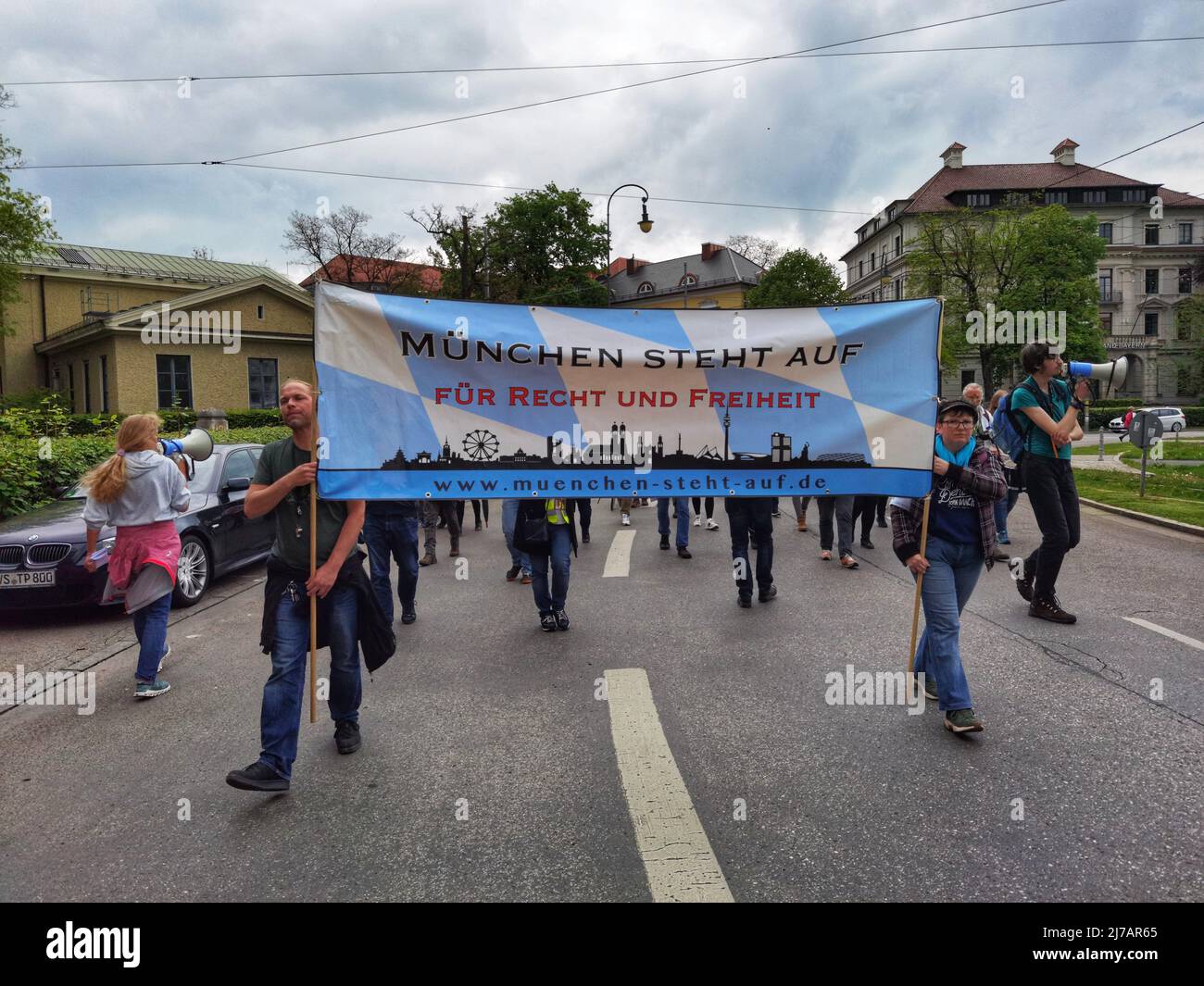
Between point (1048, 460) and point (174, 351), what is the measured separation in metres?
35.9

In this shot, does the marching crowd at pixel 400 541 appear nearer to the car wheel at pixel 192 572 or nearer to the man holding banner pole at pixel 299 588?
the man holding banner pole at pixel 299 588

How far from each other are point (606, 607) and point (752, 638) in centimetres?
167

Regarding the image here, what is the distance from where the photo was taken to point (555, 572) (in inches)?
268

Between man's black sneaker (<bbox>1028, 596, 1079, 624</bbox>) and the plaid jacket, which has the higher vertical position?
the plaid jacket

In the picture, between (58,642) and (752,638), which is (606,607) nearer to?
(752,638)

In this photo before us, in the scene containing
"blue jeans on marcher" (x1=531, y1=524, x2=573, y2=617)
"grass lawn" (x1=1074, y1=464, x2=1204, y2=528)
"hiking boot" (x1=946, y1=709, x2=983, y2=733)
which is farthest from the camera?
"grass lawn" (x1=1074, y1=464, x2=1204, y2=528)

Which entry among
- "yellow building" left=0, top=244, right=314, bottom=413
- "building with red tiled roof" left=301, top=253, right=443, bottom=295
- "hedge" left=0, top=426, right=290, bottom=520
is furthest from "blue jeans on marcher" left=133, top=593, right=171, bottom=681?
"building with red tiled roof" left=301, top=253, right=443, bottom=295

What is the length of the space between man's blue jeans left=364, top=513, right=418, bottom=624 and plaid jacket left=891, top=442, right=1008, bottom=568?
4.21m

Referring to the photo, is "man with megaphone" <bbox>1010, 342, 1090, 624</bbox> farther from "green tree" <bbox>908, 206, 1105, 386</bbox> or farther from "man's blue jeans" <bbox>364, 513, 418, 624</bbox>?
"green tree" <bbox>908, 206, 1105, 386</bbox>

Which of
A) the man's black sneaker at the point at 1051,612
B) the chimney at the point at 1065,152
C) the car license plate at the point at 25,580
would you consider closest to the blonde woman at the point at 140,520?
the car license plate at the point at 25,580

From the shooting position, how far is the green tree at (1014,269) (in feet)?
155

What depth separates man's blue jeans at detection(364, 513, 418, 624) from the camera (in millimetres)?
7004

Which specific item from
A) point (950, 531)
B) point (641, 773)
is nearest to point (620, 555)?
point (950, 531)
